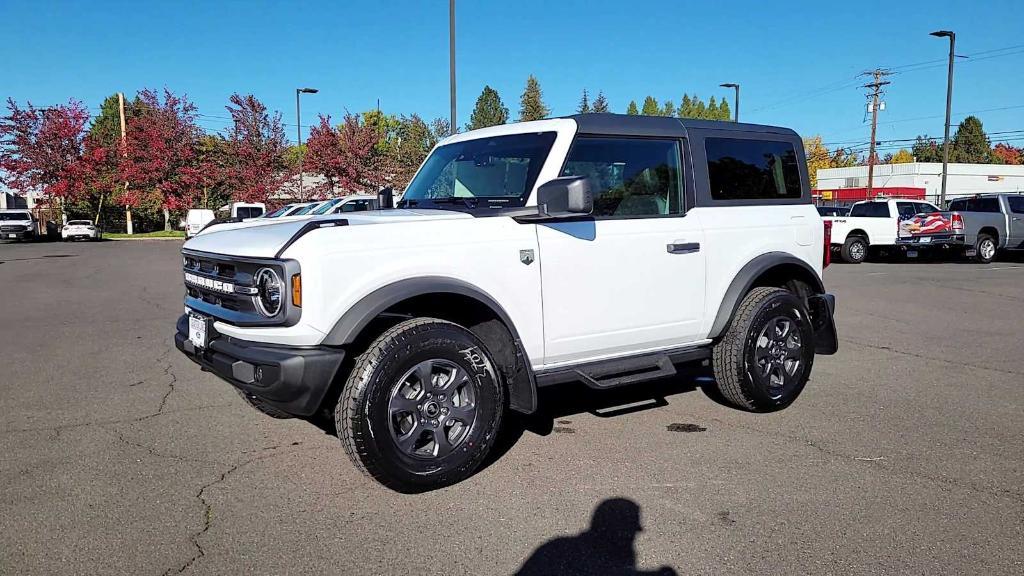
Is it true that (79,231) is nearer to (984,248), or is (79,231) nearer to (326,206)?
(326,206)

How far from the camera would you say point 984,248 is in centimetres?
2072

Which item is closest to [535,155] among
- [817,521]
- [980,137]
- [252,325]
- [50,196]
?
[252,325]

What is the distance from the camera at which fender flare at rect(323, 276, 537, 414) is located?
367 centimetres

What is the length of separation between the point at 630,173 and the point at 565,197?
38.5 inches

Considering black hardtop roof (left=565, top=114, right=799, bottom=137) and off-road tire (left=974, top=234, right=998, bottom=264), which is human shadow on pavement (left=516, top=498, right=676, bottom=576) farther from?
off-road tire (left=974, top=234, right=998, bottom=264)

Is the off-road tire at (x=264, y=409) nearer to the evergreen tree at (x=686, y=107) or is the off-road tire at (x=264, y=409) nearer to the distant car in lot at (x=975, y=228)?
the distant car in lot at (x=975, y=228)

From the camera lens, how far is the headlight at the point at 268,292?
3.71 meters

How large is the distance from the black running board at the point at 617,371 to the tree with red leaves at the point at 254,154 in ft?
128

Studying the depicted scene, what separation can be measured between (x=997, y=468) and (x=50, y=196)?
4890cm

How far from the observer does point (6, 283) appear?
49.8 feet

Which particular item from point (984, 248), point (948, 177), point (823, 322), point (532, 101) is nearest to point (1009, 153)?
point (948, 177)

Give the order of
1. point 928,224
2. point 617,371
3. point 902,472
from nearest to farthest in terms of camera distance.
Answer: point 902,472, point 617,371, point 928,224

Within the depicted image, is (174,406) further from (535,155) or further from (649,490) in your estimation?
(649,490)

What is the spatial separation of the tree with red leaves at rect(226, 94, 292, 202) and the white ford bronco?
38279 millimetres
